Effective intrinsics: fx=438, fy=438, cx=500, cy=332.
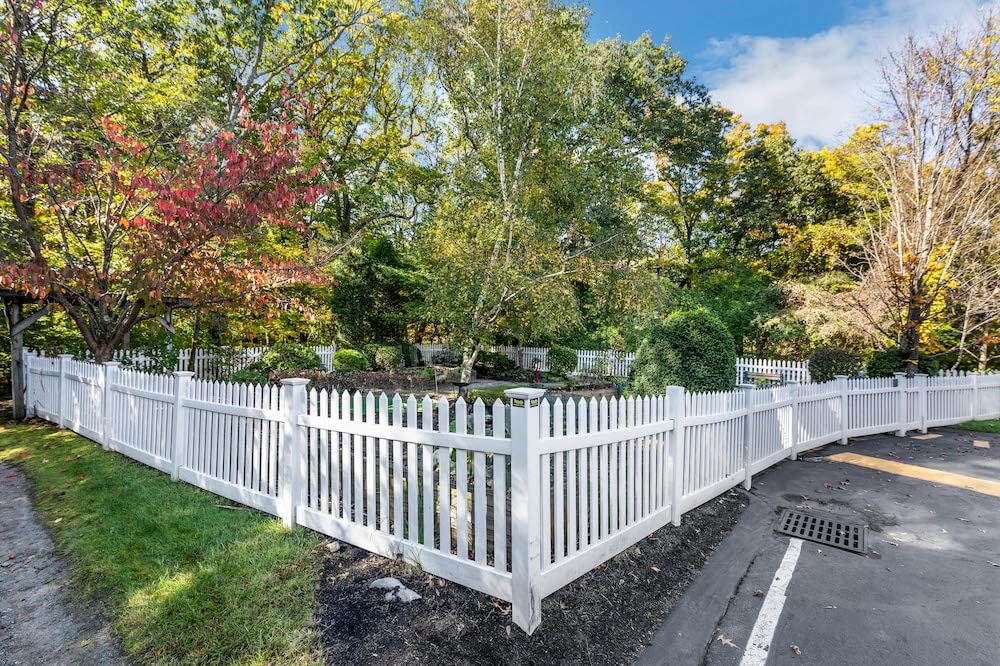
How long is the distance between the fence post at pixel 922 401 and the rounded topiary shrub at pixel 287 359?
14641mm

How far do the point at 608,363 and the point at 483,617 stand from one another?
15.9 m

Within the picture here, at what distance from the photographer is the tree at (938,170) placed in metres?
8.64

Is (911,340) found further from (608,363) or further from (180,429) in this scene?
(180,429)

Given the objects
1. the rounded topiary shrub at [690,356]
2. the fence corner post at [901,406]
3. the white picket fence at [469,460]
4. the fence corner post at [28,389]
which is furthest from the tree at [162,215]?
the fence corner post at [901,406]

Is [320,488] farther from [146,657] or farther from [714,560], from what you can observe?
[714,560]

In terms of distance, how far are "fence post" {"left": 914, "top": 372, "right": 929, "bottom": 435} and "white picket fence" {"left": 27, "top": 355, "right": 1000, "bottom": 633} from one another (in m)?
4.39

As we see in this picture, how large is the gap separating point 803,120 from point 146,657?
28.5 m

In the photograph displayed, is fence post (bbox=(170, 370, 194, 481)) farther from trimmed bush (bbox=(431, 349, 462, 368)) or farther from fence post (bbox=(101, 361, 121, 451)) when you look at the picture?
trimmed bush (bbox=(431, 349, 462, 368))

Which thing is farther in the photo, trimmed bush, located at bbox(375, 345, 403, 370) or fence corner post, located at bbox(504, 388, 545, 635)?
trimmed bush, located at bbox(375, 345, 403, 370)

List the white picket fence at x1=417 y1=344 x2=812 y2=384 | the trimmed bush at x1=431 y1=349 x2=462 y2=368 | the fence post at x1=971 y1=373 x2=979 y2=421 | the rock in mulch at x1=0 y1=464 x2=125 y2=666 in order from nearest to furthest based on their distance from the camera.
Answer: the rock in mulch at x1=0 y1=464 x2=125 y2=666
the fence post at x1=971 y1=373 x2=979 y2=421
the white picket fence at x1=417 y1=344 x2=812 y2=384
the trimmed bush at x1=431 y1=349 x2=462 y2=368

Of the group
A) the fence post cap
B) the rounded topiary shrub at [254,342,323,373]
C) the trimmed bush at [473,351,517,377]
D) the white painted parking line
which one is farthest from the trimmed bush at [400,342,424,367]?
the fence post cap

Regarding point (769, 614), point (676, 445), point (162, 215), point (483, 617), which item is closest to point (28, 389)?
point (162, 215)

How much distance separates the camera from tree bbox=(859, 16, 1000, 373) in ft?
28.3

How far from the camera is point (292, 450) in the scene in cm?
360
